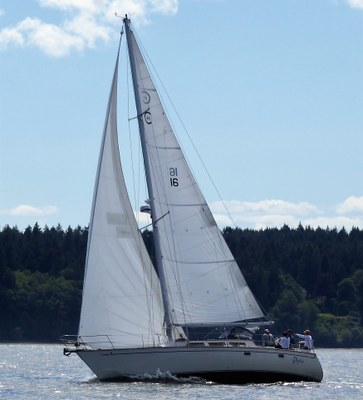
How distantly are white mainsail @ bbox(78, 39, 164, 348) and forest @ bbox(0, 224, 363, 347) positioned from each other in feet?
287

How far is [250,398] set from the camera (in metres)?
43.4

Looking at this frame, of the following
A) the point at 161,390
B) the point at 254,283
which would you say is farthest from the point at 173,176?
the point at 254,283

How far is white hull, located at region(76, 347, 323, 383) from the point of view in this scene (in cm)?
4681

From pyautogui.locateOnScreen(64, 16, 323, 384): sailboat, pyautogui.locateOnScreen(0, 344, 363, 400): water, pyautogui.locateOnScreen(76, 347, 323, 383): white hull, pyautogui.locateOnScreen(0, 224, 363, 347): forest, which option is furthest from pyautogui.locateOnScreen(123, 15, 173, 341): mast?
→ pyautogui.locateOnScreen(0, 224, 363, 347): forest

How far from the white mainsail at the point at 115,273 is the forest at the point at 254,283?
87.6 meters

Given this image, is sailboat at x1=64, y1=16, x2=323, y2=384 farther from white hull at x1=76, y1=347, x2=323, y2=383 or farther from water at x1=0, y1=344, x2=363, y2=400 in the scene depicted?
water at x1=0, y1=344, x2=363, y2=400

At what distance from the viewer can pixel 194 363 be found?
46875 mm

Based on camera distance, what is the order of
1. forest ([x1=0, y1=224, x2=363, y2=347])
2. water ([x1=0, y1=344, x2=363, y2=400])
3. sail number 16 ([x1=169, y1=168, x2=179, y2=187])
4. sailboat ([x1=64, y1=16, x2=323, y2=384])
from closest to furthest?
water ([x1=0, y1=344, x2=363, y2=400]) < sailboat ([x1=64, y1=16, x2=323, y2=384]) < sail number 16 ([x1=169, y1=168, x2=179, y2=187]) < forest ([x1=0, y1=224, x2=363, y2=347])

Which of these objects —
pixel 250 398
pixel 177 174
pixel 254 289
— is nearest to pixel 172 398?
pixel 250 398

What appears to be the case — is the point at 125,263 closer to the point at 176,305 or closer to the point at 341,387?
the point at 176,305

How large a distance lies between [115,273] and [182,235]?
291cm

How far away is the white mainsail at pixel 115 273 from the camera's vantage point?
156 feet

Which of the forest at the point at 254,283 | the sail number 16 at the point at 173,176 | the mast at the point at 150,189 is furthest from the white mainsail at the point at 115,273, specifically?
the forest at the point at 254,283

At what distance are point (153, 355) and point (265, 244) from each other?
123 m
